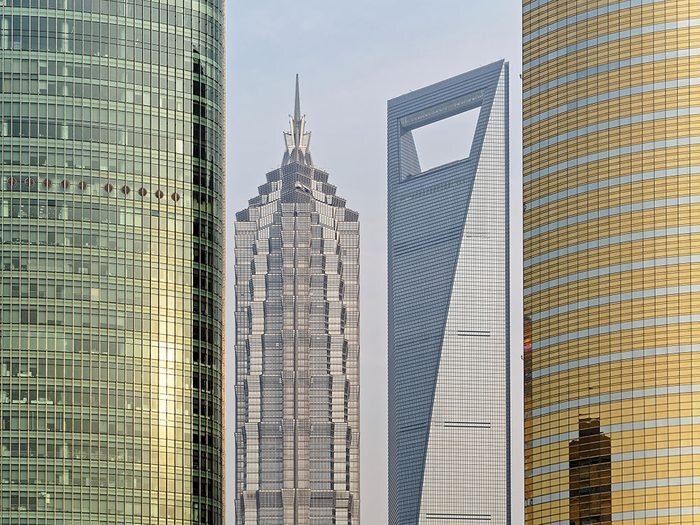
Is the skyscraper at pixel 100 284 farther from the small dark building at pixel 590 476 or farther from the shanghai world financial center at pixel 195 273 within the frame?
the small dark building at pixel 590 476

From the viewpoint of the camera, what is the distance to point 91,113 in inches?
7677

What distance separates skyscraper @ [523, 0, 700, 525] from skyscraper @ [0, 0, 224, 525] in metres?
39.2

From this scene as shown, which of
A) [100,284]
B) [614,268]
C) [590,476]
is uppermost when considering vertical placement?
[614,268]

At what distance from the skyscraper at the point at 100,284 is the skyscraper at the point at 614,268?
39.2 meters

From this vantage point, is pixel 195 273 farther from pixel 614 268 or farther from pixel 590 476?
pixel 590 476

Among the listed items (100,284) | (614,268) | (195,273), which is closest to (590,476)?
(614,268)

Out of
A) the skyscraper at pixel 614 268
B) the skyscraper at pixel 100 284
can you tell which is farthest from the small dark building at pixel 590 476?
the skyscraper at pixel 100 284

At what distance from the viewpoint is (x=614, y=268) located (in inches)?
7013

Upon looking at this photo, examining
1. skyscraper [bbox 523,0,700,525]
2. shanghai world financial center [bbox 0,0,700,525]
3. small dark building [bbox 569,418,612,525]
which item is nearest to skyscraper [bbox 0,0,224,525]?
shanghai world financial center [bbox 0,0,700,525]

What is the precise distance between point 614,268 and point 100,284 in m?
57.9

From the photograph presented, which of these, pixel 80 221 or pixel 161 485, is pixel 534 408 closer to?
pixel 161 485

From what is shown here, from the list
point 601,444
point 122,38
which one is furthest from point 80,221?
point 601,444

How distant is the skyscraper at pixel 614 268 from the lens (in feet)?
563

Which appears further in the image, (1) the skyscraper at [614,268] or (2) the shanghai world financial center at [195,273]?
(2) the shanghai world financial center at [195,273]
